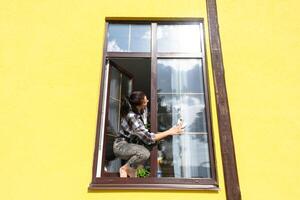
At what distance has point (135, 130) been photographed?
3125mm

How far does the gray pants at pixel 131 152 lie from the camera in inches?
120

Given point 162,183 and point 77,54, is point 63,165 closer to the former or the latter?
point 162,183

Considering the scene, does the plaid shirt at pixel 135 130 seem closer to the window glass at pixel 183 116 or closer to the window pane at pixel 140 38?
the window glass at pixel 183 116

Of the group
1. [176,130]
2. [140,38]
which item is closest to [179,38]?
[140,38]

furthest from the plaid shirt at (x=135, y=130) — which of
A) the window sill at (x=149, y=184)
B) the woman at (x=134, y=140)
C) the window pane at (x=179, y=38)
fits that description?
the window pane at (x=179, y=38)

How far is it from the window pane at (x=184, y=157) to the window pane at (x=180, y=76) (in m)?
0.58

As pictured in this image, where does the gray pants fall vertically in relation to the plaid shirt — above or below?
below

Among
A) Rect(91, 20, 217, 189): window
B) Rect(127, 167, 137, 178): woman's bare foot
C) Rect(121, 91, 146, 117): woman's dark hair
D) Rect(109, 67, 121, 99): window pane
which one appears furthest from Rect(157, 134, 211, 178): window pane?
Rect(109, 67, 121, 99): window pane

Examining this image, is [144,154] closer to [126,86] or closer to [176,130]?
[176,130]

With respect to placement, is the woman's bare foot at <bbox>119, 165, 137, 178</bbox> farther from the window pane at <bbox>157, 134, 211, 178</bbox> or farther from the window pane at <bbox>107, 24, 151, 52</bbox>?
the window pane at <bbox>107, 24, 151, 52</bbox>

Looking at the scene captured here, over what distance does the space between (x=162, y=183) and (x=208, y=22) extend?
2.04 metres

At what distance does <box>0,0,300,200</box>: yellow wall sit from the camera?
9.53 ft

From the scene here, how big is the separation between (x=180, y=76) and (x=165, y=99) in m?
0.35

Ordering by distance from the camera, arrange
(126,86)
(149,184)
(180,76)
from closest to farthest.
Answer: (149,184) < (180,76) < (126,86)
